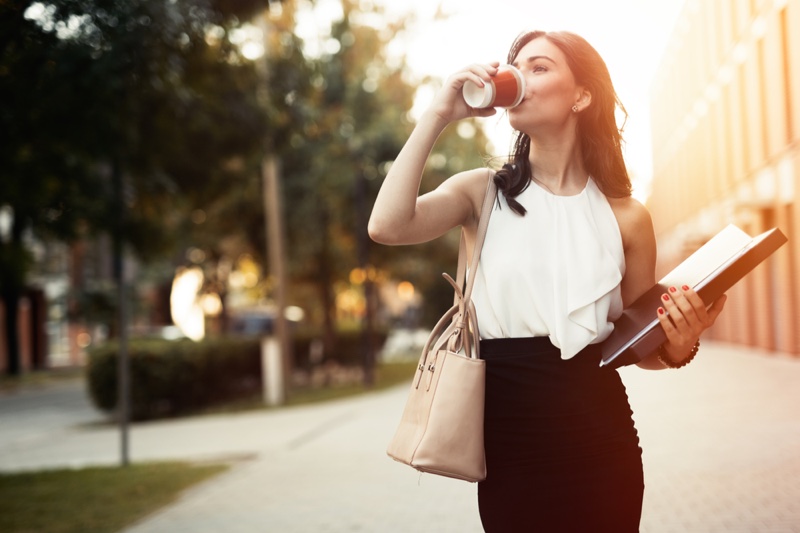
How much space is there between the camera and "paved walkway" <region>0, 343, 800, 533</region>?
6402 mm

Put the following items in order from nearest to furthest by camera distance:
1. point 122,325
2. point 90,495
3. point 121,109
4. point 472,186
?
point 472,186 < point 90,495 < point 121,109 < point 122,325

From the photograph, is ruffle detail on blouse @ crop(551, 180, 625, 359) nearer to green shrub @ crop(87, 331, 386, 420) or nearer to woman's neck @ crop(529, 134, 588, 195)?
woman's neck @ crop(529, 134, 588, 195)

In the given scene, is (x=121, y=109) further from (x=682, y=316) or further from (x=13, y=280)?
(x=13, y=280)

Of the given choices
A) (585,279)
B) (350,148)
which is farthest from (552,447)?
(350,148)

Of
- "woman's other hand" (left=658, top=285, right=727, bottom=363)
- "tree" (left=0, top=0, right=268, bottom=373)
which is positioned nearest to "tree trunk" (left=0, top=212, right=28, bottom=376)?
"tree" (left=0, top=0, right=268, bottom=373)

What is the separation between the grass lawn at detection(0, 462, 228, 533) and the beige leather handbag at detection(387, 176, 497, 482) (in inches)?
201

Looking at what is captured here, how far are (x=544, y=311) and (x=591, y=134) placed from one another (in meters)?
0.51

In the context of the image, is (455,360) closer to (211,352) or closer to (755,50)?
(211,352)

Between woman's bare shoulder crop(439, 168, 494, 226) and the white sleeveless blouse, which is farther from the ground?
woman's bare shoulder crop(439, 168, 494, 226)

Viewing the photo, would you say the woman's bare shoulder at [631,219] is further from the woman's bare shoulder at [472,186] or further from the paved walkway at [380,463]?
the paved walkway at [380,463]

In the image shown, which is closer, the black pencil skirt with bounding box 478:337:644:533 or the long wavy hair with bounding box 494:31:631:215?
the black pencil skirt with bounding box 478:337:644:533

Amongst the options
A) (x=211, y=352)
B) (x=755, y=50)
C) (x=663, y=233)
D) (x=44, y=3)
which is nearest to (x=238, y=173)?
(x=211, y=352)

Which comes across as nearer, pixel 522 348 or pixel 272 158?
pixel 522 348

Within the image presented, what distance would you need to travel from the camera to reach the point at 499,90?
2098mm
